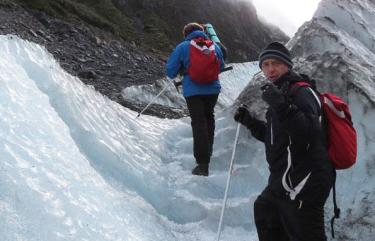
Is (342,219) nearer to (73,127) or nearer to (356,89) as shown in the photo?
(356,89)

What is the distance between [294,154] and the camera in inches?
136

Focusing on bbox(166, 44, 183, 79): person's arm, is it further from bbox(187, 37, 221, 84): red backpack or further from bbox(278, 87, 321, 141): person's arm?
bbox(278, 87, 321, 141): person's arm

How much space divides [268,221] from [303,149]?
0.83 m

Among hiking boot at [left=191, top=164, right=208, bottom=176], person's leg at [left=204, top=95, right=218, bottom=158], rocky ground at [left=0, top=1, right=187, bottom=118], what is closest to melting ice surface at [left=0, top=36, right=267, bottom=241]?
hiking boot at [left=191, top=164, right=208, bottom=176]

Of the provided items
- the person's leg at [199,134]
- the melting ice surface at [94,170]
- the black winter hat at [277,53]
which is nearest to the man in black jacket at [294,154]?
the black winter hat at [277,53]

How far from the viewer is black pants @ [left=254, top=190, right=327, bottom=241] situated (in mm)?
3492

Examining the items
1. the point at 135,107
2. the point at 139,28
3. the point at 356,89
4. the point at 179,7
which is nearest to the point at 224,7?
the point at 179,7

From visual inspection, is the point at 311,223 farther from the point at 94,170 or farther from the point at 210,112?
the point at 210,112

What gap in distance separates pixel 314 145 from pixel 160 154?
156 inches

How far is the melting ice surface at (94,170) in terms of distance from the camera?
3.76 metres

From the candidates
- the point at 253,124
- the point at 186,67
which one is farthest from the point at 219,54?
the point at 253,124

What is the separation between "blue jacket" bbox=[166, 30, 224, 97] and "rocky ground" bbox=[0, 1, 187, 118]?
4.36 m

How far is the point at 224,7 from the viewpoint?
74.7m

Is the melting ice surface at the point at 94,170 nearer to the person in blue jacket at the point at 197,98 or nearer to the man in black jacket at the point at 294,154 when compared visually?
the person in blue jacket at the point at 197,98
